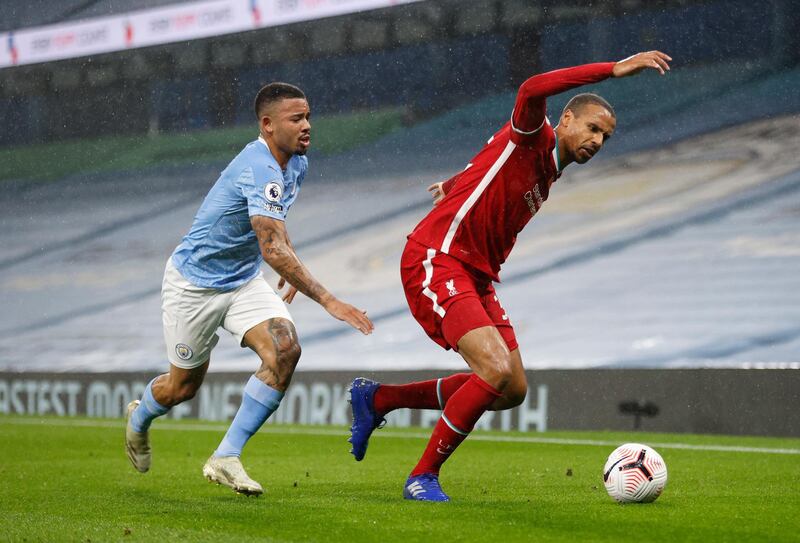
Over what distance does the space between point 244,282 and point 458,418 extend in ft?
4.36

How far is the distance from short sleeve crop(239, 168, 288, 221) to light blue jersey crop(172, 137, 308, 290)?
0.15ft

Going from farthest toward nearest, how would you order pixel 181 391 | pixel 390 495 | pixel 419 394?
pixel 181 391 < pixel 419 394 < pixel 390 495

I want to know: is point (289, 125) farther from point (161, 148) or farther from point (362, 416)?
point (161, 148)

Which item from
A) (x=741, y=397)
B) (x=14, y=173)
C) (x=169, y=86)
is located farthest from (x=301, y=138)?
(x=14, y=173)

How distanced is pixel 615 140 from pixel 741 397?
16.0ft

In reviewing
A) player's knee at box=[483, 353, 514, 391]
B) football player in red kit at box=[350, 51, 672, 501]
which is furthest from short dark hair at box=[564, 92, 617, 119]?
player's knee at box=[483, 353, 514, 391]

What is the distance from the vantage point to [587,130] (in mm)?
4812

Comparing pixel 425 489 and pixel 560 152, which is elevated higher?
pixel 560 152

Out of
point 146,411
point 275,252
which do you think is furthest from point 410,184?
point 275,252

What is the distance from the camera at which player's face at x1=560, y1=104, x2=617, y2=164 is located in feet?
15.7

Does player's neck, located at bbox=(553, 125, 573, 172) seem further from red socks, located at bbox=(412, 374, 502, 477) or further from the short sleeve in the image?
the short sleeve

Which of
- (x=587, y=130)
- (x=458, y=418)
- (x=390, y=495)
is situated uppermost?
(x=587, y=130)

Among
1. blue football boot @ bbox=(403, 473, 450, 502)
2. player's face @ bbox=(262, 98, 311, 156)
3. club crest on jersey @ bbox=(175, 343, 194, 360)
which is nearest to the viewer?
blue football boot @ bbox=(403, 473, 450, 502)

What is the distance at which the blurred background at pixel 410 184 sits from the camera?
12.0 m
